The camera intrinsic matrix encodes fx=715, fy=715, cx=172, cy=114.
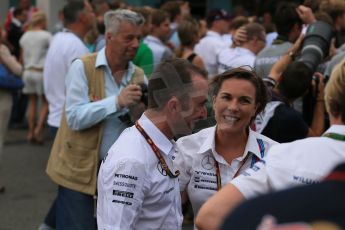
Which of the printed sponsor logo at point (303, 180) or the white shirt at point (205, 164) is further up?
the printed sponsor logo at point (303, 180)

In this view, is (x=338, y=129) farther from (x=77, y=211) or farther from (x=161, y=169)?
(x=77, y=211)

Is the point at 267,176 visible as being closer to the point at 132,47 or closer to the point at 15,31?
the point at 132,47

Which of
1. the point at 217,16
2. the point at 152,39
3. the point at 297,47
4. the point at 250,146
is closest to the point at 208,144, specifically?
the point at 250,146

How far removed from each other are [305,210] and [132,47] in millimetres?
3177

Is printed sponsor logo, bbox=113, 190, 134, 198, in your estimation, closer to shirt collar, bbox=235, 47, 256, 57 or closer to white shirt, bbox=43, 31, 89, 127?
white shirt, bbox=43, 31, 89, 127

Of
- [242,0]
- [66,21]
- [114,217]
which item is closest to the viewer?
[114,217]

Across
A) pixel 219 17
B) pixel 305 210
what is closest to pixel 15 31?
→ pixel 219 17

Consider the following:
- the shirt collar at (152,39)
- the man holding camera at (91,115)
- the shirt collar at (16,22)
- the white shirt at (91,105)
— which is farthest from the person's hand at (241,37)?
the shirt collar at (16,22)

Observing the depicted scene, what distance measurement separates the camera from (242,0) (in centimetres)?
1648

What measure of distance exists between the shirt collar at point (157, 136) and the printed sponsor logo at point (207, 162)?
23cm

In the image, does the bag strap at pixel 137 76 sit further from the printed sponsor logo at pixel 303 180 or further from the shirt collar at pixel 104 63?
the printed sponsor logo at pixel 303 180

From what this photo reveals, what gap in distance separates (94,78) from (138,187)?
162 cm

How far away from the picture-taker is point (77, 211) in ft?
14.7

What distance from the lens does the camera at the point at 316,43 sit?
195 inches
